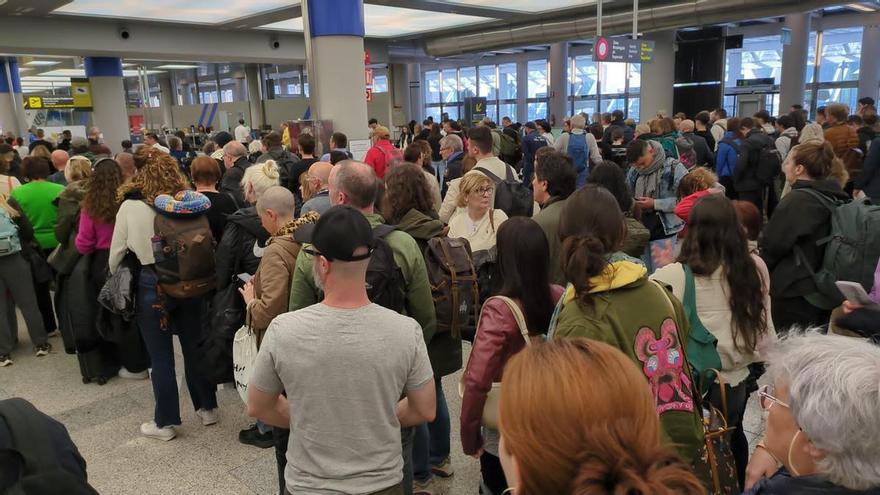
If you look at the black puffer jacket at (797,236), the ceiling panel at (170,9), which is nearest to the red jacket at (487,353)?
the black puffer jacket at (797,236)

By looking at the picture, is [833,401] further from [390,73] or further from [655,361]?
[390,73]

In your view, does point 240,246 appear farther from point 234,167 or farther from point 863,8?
point 863,8

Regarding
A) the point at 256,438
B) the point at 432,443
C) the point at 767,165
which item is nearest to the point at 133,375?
the point at 256,438

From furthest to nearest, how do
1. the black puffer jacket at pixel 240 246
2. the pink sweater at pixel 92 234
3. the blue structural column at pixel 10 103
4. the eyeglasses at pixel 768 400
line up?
the blue structural column at pixel 10 103, the pink sweater at pixel 92 234, the black puffer jacket at pixel 240 246, the eyeglasses at pixel 768 400

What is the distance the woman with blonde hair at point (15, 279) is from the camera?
178 inches

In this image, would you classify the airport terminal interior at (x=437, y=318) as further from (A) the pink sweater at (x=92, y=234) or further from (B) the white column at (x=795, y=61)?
(B) the white column at (x=795, y=61)

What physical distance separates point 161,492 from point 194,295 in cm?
100

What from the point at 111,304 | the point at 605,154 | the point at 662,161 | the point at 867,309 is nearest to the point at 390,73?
the point at 605,154

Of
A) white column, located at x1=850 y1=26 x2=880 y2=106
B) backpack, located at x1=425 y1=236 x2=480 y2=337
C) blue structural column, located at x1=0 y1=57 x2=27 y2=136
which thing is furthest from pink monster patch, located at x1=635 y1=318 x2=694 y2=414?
blue structural column, located at x1=0 y1=57 x2=27 y2=136

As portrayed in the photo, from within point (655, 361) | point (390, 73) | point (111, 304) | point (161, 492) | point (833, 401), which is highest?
point (390, 73)

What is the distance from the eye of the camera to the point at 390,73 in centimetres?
2105

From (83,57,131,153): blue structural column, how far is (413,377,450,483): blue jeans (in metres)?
14.9

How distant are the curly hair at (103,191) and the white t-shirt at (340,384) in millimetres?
2700

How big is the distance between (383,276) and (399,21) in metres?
13.3
